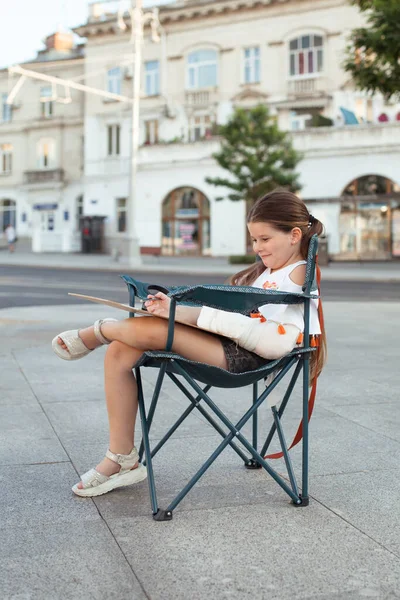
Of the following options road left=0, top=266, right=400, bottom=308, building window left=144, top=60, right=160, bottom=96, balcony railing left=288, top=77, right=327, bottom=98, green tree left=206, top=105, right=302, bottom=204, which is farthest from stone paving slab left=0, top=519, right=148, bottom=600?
building window left=144, top=60, right=160, bottom=96

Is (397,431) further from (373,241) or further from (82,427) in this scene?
(373,241)

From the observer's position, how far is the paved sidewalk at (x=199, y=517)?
2.42 meters

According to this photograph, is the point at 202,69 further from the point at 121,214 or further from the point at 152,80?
the point at 121,214

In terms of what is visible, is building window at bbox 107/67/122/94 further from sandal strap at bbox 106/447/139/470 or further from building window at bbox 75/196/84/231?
sandal strap at bbox 106/447/139/470

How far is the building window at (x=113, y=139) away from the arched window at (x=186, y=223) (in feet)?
18.3

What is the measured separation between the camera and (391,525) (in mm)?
2953

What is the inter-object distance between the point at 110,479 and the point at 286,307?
40.9 inches

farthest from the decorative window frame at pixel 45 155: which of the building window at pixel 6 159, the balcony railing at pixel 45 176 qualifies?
the building window at pixel 6 159

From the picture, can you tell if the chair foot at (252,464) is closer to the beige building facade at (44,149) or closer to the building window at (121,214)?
the building window at (121,214)

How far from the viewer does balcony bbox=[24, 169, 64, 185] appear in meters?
46.2

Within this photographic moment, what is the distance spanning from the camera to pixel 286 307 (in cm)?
327

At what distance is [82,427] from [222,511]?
1657 millimetres

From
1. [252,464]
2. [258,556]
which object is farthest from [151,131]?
[258,556]

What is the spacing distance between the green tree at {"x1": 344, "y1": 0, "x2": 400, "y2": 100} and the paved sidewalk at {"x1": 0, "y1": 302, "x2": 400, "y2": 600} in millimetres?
11791
